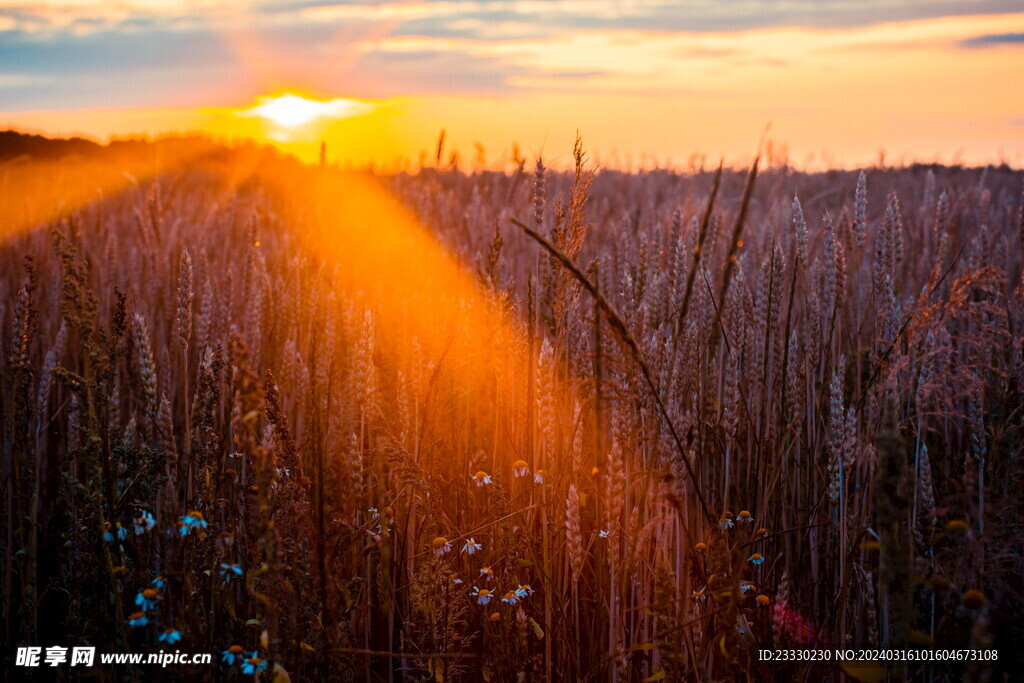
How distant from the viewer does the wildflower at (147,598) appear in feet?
5.29

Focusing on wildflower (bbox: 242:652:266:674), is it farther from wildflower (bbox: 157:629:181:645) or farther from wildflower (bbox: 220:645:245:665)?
wildflower (bbox: 157:629:181:645)

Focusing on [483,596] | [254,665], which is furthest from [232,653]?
[483,596]

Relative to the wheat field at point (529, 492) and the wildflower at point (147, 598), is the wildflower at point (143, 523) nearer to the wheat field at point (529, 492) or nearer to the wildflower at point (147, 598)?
the wheat field at point (529, 492)

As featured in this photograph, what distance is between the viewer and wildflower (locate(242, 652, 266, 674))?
5.00 ft

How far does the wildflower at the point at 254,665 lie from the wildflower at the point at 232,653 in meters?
0.06

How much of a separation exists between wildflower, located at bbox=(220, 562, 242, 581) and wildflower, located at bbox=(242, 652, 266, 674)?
234mm

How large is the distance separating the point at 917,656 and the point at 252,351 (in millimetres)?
2408

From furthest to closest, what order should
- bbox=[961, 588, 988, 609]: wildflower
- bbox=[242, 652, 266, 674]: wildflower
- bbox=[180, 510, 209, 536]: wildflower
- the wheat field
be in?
bbox=[180, 510, 209, 536]: wildflower
bbox=[242, 652, 266, 674]: wildflower
the wheat field
bbox=[961, 588, 988, 609]: wildflower

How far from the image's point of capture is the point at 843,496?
1.87 meters

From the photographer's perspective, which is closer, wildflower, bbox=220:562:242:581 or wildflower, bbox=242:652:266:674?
wildflower, bbox=242:652:266:674

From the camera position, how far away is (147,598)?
1692 millimetres

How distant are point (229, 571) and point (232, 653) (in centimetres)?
21

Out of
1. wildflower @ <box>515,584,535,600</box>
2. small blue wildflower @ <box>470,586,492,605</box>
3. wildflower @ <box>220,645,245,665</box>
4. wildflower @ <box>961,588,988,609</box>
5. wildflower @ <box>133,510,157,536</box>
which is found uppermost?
wildflower @ <box>961,588,988,609</box>

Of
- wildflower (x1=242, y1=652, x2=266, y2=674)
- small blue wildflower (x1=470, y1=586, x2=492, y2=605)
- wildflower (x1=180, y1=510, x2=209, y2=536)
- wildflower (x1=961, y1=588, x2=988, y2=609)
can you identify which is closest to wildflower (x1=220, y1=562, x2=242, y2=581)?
wildflower (x1=180, y1=510, x2=209, y2=536)
